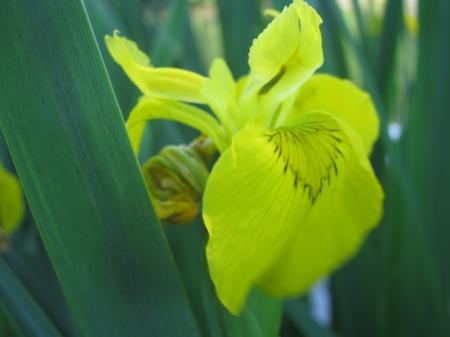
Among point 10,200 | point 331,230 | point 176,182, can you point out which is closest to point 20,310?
point 176,182

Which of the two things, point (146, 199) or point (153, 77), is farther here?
point (153, 77)

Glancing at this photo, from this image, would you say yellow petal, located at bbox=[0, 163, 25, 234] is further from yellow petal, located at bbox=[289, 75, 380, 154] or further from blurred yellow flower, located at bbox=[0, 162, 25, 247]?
yellow petal, located at bbox=[289, 75, 380, 154]

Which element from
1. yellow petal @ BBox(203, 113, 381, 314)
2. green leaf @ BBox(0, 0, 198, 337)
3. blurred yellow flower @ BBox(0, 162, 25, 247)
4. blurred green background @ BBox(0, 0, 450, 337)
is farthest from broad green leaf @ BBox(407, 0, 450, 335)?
blurred yellow flower @ BBox(0, 162, 25, 247)

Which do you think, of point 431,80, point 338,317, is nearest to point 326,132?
point 431,80

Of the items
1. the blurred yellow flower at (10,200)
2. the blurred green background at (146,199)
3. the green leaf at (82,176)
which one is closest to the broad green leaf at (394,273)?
the blurred green background at (146,199)

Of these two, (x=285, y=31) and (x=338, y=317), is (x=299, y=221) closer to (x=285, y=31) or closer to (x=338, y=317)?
(x=285, y=31)

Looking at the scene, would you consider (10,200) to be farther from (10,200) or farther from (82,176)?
(82,176)
